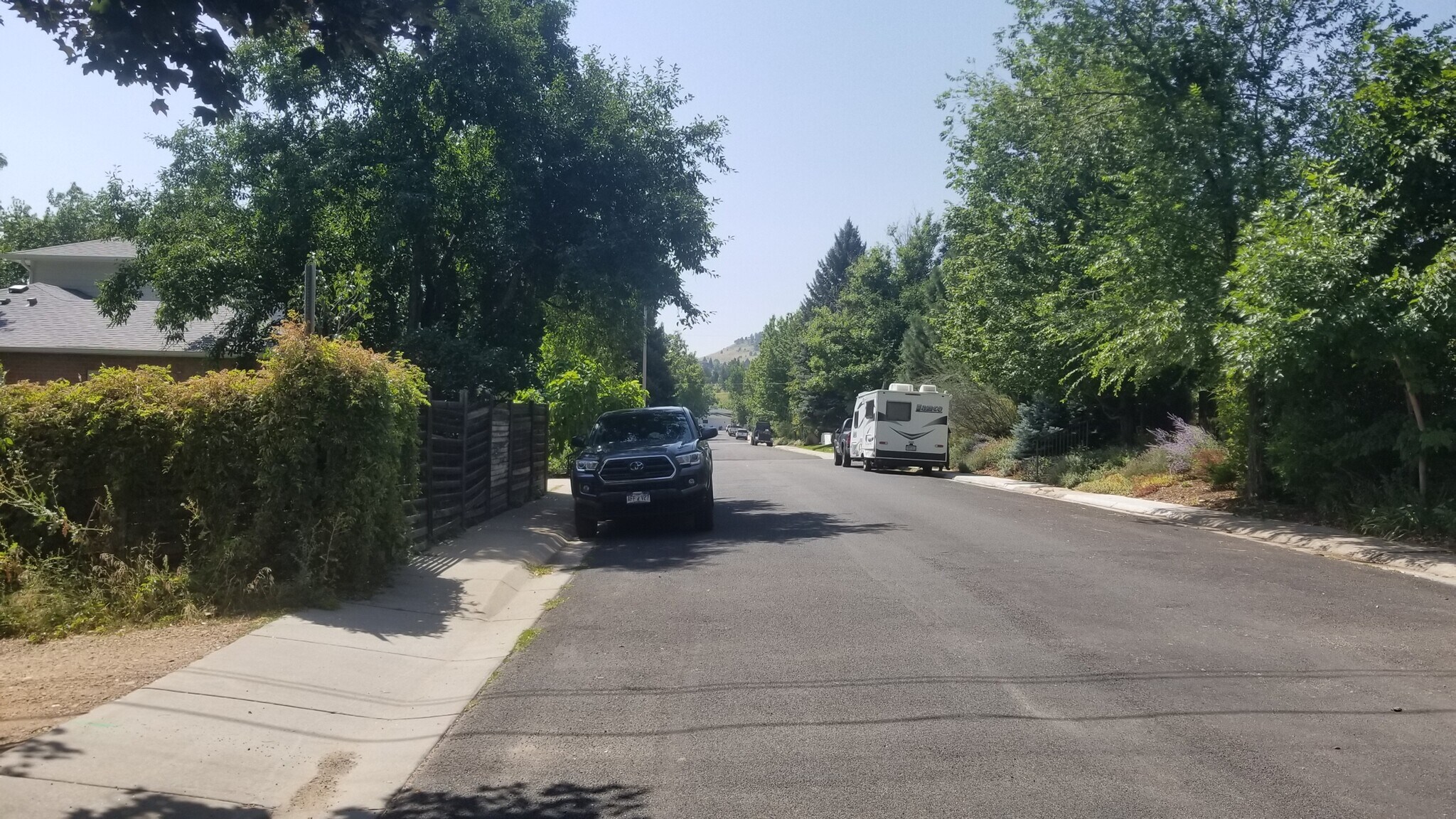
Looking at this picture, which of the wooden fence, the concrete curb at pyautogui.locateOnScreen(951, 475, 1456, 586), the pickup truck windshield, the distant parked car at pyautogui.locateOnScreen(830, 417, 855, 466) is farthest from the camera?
the distant parked car at pyautogui.locateOnScreen(830, 417, 855, 466)

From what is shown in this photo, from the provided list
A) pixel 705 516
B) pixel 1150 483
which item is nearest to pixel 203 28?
pixel 705 516

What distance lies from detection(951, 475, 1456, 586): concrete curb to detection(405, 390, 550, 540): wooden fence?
1105 cm

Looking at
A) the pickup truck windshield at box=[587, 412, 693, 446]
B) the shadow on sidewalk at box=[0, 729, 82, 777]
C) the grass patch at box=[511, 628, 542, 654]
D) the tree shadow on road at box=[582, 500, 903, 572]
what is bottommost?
the grass patch at box=[511, 628, 542, 654]

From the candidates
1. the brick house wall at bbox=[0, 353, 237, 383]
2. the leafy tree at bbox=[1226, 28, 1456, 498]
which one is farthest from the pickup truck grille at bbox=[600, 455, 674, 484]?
the brick house wall at bbox=[0, 353, 237, 383]

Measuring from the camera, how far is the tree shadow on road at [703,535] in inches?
518

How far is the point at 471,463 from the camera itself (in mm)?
15367

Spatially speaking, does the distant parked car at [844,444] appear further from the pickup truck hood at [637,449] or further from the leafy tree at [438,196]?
the pickup truck hood at [637,449]

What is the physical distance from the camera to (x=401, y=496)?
10.8 meters

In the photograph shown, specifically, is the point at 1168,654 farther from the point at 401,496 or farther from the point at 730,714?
the point at 401,496

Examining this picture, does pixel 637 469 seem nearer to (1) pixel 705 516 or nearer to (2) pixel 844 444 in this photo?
(1) pixel 705 516

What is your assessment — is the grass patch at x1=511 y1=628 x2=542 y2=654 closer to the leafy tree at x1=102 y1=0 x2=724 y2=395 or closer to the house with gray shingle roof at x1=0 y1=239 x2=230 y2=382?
the leafy tree at x1=102 y1=0 x2=724 y2=395

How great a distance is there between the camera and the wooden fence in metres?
12.9

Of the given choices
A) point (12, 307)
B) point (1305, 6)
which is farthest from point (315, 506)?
point (12, 307)

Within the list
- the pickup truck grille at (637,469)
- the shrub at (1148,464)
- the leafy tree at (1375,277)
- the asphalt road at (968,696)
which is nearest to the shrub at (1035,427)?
the shrub at (1148,464)
